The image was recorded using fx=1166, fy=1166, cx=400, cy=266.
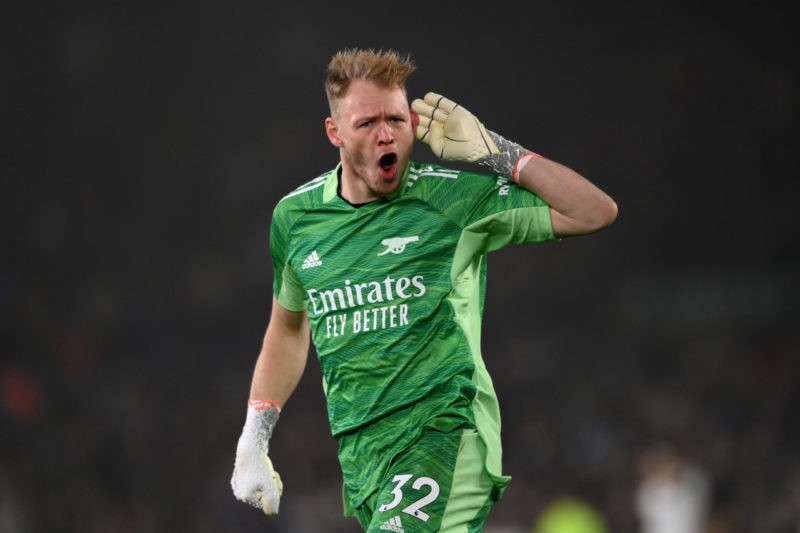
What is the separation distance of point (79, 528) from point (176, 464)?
1.00 m

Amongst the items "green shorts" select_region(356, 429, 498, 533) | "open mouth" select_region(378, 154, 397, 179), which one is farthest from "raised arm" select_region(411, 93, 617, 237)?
"green shorts" select_region(356, 429, 498, 533)

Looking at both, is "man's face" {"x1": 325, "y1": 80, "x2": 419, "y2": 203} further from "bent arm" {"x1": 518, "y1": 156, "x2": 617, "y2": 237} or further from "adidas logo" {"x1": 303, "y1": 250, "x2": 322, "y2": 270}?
"bent arm" {"x1": 518, "y1": 156, "x2": 617, "y2": 237}

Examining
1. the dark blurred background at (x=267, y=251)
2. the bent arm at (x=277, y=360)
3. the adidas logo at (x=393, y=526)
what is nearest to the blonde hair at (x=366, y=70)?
the bent arm at (x=277, y=360)

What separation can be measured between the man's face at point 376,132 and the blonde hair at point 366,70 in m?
0.02

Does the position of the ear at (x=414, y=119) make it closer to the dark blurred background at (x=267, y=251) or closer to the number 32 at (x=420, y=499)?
the number 32 at (x=420, y=499)

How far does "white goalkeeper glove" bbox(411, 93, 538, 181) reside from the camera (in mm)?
3623

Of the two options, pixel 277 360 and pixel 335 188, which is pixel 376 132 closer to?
pixel 335 188

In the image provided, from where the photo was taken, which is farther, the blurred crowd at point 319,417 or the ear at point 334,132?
the blurred crowd at point 319,417

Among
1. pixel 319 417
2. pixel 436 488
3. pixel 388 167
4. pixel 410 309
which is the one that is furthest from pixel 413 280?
pixel 319 417

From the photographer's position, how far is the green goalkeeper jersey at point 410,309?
3564mm

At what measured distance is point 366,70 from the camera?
12.0 feet

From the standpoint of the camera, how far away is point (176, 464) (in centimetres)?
1034

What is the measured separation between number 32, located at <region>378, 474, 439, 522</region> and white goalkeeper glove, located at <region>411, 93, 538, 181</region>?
963mm

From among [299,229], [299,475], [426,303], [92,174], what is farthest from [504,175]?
[92,174]
